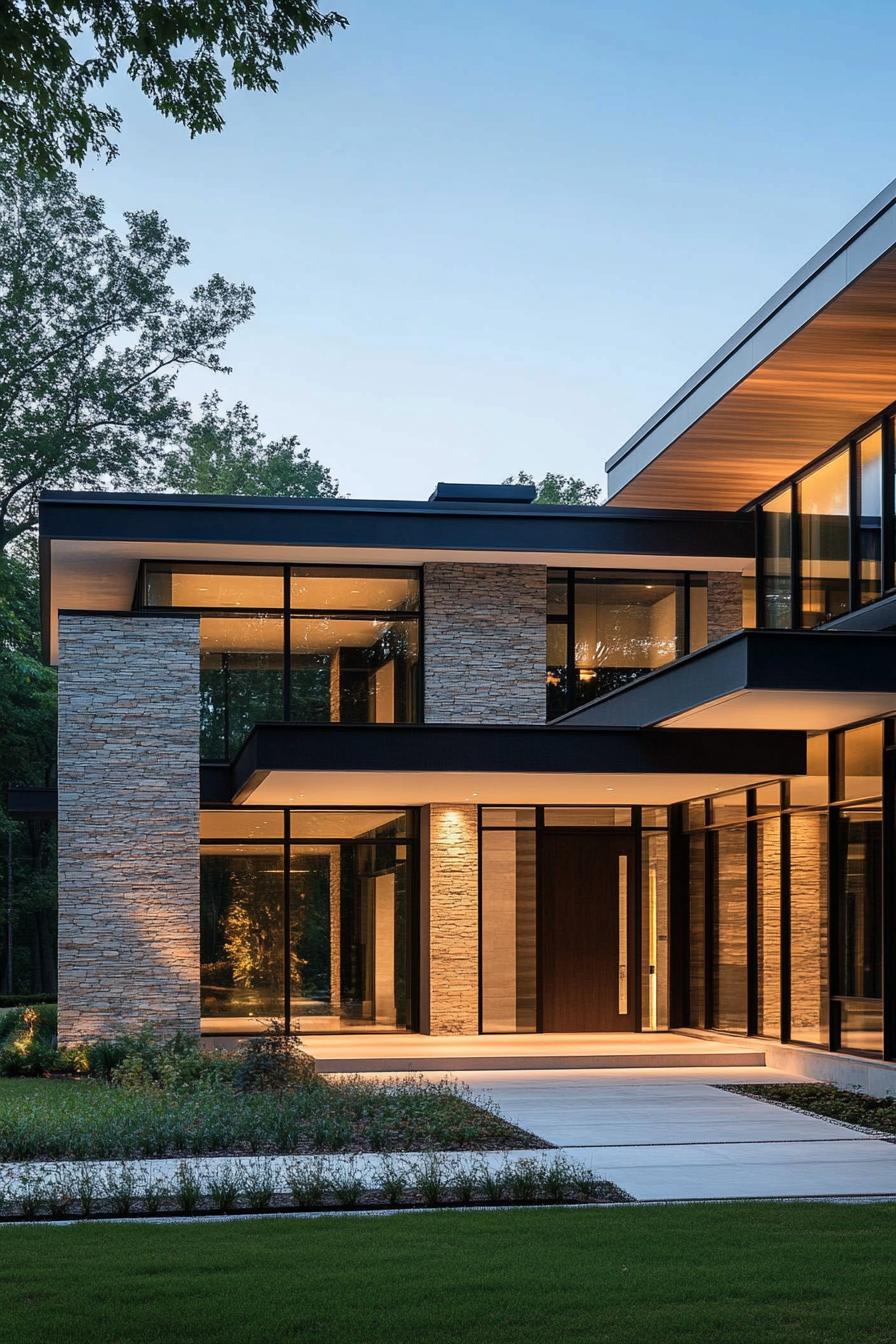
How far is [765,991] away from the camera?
18844mm

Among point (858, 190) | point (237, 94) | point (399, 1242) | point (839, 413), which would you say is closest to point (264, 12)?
point (237, 94)

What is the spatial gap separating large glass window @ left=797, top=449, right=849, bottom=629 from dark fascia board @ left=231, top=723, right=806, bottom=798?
150cm

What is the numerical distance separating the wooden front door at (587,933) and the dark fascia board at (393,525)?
155 inches

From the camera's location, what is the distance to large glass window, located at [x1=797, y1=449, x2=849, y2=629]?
16.9 m

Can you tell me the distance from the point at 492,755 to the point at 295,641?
4.05m

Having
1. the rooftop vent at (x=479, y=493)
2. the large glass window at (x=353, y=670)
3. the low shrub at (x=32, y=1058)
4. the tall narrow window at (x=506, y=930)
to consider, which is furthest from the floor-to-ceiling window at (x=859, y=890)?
the low shrub at (x=32, y=1058)

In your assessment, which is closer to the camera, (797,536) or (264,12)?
(264,12)

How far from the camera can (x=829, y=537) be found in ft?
56.8

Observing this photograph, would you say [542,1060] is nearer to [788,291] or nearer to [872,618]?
[872,618]

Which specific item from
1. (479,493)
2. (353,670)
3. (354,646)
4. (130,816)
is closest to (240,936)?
(130,816)

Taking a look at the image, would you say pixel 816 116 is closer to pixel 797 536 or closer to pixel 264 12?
pixel 797 536

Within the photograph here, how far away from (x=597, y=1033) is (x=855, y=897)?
5.86 meters

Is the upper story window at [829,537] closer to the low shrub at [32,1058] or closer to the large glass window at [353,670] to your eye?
the large glass window at [353,670]

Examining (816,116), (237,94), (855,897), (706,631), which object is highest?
(816,116)
